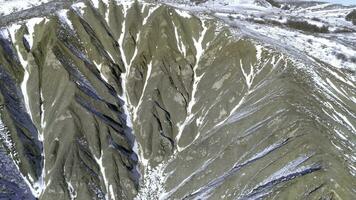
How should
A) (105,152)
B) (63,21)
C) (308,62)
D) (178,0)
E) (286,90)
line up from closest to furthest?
(286,90) → (105,152) → (308,62) → (63,21) → (178,0)

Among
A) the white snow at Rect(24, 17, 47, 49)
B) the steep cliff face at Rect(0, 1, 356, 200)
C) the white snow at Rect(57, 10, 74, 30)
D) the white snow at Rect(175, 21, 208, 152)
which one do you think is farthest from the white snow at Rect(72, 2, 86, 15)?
the white snow at Rect(175, 21, 208, 152)

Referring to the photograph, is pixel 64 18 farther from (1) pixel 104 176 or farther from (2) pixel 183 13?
(1) pixel 104 176

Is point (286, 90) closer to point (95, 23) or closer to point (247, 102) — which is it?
point (247, 102)

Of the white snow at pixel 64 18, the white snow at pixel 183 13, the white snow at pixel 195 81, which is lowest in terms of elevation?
the white snow at pixel 195 81

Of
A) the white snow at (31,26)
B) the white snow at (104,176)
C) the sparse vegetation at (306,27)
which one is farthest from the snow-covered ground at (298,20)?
the white snow at (104,176)

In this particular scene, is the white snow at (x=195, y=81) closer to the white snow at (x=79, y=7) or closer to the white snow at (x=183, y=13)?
the white snow at (x=183, y=13)

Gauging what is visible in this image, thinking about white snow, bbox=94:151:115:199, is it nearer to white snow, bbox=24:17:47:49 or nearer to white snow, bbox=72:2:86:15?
white snow, bbox=24:17:47:49

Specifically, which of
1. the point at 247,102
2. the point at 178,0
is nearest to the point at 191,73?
the point at 247,102
